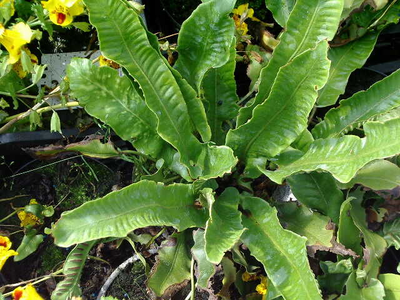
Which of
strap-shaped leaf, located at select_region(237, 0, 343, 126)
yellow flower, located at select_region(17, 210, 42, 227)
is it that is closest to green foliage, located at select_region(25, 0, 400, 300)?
strap-shaped leaf, located at select_region(237, 0, 343, 126)

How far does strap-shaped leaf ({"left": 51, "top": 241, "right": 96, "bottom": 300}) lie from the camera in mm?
1009

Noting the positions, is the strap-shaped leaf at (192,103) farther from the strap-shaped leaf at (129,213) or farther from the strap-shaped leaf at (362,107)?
the strap-shaped leaf at (362,107)

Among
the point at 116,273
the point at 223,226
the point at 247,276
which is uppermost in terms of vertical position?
the point at 223,226

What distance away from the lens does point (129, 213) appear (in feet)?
2.80

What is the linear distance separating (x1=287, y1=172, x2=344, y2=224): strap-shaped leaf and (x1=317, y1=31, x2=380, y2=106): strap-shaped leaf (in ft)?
0.67

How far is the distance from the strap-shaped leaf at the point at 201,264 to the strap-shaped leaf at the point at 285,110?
0.77 feet

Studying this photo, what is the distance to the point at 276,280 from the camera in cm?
87

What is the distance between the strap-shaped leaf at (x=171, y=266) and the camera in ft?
3.21

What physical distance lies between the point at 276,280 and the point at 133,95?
53 centimetres

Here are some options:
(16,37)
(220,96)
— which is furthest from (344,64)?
(16,37)

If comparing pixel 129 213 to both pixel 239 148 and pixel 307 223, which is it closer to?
pixel 239 148

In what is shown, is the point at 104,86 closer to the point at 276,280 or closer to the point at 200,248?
the point at 200,248

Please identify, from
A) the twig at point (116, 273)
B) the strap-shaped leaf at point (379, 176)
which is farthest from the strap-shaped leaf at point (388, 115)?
the twig at point (116, 273)

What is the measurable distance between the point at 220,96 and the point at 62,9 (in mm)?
443
